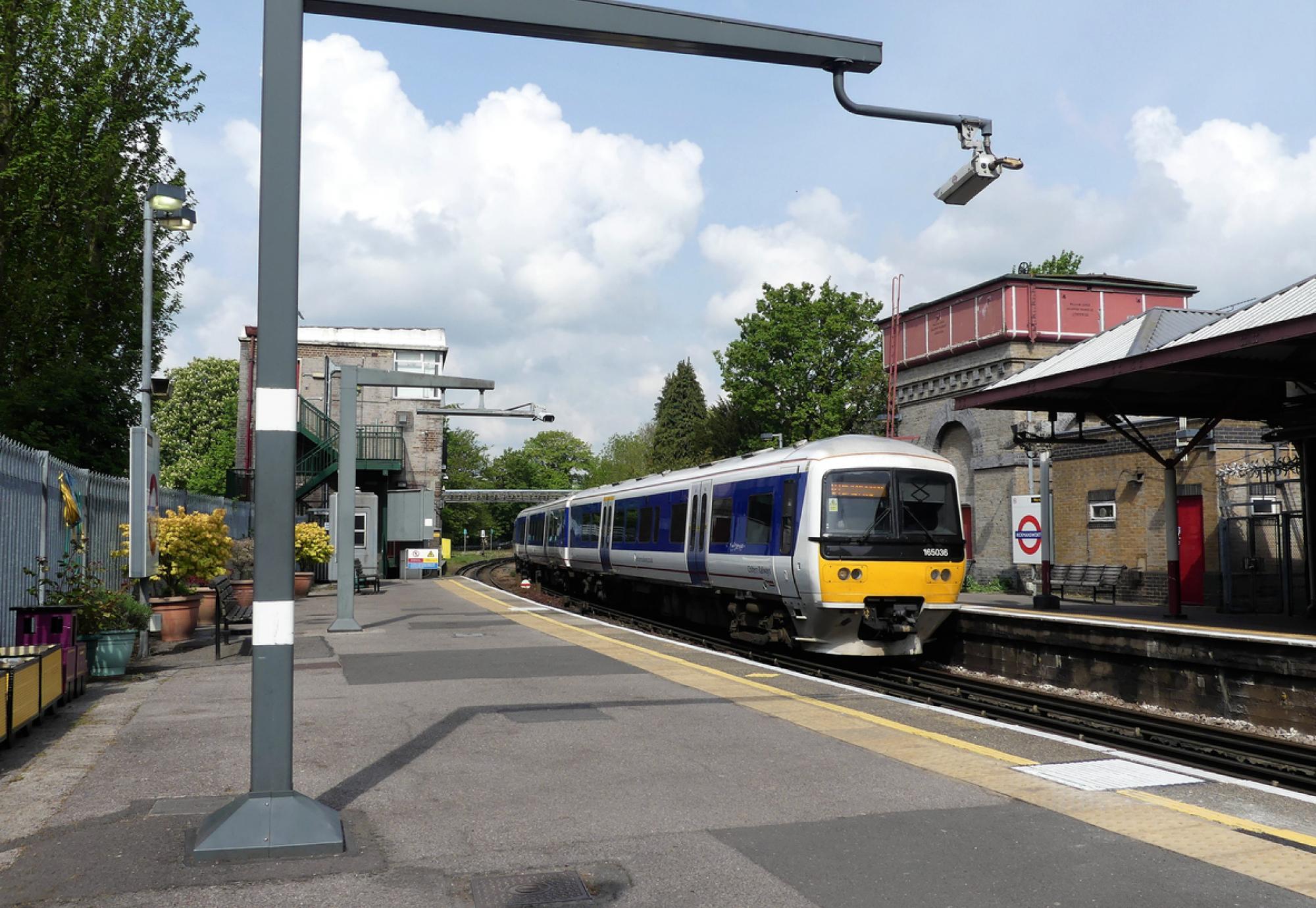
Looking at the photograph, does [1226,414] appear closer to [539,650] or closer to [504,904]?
[539,650]

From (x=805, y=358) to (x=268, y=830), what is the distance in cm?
4531

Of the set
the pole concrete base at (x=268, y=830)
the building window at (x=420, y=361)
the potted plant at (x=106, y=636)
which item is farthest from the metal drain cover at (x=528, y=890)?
the building window at (x=420, y=361)

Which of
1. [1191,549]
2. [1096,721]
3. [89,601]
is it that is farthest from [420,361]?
[1096,721]

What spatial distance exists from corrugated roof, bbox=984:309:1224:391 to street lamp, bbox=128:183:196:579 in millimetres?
11662

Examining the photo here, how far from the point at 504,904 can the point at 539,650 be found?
927 cm

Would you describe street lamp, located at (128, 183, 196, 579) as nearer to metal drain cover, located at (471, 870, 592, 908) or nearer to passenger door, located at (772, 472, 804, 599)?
passenger door, located at (772, 472, 804, 599)

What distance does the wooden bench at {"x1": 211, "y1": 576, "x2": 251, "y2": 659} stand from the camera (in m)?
13.2

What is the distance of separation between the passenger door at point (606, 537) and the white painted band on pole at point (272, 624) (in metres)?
19.0

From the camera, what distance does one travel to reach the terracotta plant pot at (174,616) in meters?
15.5

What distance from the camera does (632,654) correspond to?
44.0 feet

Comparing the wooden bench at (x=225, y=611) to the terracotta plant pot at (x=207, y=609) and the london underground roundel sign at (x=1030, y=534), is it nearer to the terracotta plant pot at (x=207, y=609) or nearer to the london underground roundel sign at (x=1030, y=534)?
the terracotta plant pot at (x=207, y=609)

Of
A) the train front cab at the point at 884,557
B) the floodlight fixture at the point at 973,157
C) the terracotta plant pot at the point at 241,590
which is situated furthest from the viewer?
the terracotta plant pot at the point at 241,590

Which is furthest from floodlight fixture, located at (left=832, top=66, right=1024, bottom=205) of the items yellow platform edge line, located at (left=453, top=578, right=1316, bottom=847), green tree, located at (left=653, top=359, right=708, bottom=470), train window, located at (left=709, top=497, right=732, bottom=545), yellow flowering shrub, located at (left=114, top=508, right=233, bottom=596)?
green tree, located at (left=653, top=359, right=708, bottom=470)

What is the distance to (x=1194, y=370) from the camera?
540 inches
